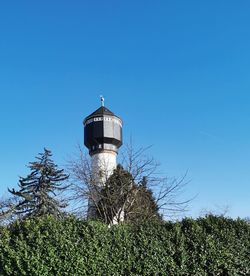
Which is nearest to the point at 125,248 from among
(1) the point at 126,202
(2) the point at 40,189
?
(1) the point at 126,202

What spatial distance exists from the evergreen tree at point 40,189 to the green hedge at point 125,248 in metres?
14.9

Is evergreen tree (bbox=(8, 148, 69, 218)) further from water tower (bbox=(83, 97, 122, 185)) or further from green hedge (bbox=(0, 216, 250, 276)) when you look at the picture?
green hedge (bbox=(0, 216, 250, 276))

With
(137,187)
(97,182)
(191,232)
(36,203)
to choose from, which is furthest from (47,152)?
(191,232)

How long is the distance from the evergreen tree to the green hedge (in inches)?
585

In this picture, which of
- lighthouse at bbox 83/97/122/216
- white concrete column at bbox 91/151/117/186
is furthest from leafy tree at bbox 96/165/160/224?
lighthouse at bbox 83/97/122/216

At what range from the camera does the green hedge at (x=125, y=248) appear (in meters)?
8.08

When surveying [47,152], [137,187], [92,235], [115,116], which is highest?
[115,116]

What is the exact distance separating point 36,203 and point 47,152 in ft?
10.6

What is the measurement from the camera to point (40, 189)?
25203mm

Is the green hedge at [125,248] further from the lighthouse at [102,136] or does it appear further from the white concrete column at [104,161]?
the lighthouse at [102,136]

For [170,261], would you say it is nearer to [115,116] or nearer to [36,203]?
[36,203]

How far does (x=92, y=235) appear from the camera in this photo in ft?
28.4

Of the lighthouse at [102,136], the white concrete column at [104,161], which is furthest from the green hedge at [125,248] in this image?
the lighthouse at [102,136]

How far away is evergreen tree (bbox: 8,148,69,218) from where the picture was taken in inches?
952
